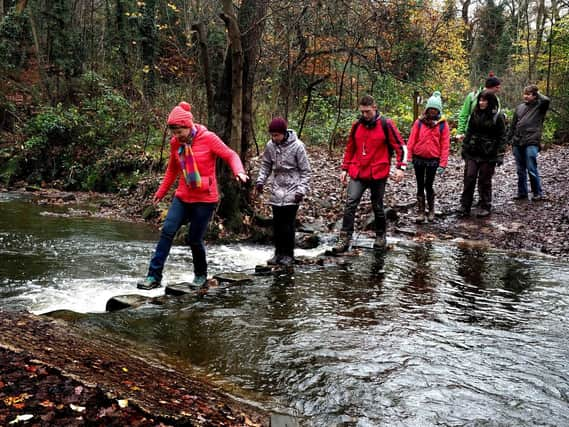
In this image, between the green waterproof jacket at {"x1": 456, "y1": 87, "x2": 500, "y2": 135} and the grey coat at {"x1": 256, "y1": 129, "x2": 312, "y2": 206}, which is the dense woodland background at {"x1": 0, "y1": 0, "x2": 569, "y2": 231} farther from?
the grey coat at {"x1": 256, "y1": 129, "x2": 312, "y2": 206}

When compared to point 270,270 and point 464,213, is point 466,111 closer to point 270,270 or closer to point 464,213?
point 464,213

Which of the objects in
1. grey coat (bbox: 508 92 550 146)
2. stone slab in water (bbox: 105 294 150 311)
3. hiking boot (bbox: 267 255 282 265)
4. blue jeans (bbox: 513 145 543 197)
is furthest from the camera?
blue jeans (bbox: 513 145 543 197)

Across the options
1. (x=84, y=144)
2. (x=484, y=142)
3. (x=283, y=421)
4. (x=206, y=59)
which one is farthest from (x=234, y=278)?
(x=84, y=144)

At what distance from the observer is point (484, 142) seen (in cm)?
979

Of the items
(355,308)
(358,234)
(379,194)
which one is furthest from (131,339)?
(358,234)

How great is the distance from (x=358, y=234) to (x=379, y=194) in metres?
1.85

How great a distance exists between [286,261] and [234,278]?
1.06 m

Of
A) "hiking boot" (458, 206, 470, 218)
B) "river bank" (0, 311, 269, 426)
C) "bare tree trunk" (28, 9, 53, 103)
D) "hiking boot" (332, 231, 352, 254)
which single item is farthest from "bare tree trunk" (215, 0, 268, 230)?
"bare tree trunk" (28, 9, 53, 103)

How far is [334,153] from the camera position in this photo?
19.6 metres

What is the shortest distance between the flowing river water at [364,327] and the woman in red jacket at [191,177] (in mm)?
709

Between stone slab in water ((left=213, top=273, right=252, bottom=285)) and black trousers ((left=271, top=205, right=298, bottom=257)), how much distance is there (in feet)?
2.94

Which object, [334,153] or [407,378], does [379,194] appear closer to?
[407,378]

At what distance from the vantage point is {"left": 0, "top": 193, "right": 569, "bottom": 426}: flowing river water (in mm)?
3512

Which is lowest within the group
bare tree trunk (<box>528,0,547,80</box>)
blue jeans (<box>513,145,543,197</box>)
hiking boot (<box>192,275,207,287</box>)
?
hiking boot (<box>192,275,207,287</box>)
